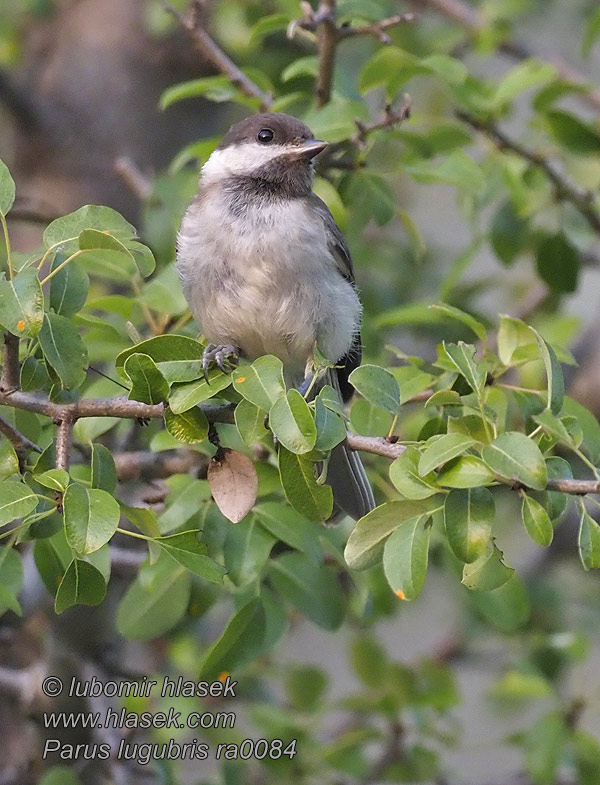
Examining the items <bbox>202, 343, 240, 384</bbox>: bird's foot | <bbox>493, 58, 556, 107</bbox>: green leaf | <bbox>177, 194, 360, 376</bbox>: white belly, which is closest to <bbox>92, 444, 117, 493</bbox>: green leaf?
<bbox>202, 343, 240, 384</bbox>: bird's foot

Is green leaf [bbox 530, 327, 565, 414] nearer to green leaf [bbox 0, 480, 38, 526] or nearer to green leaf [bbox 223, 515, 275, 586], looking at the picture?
green leaf [bbox 223, 515, 275, 586]

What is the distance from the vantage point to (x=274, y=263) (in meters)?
3.04

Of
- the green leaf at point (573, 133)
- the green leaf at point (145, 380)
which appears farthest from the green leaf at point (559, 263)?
the green leaf at point (145, 380)

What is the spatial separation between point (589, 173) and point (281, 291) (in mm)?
1510

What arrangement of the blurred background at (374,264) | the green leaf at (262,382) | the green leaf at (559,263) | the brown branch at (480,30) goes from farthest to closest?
the brown branch at (480,30) → the green leaf at (559,263) → the blurred background at (374,264) → the green leaf at (262,382)

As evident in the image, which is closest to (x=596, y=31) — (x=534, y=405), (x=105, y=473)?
(x=534, y=405)

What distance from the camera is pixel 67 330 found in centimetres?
216

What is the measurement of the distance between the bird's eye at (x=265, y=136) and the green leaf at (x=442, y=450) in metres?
1.66

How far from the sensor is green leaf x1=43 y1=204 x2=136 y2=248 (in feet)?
7.02

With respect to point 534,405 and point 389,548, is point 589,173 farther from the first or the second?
point 389,548

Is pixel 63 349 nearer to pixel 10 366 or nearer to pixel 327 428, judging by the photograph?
pixel 10 366

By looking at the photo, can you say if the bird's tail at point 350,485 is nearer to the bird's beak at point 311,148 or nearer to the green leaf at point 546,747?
the bird's beak at point 311,148

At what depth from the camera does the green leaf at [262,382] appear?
210 cm

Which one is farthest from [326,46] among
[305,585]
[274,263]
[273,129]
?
[305,585]
